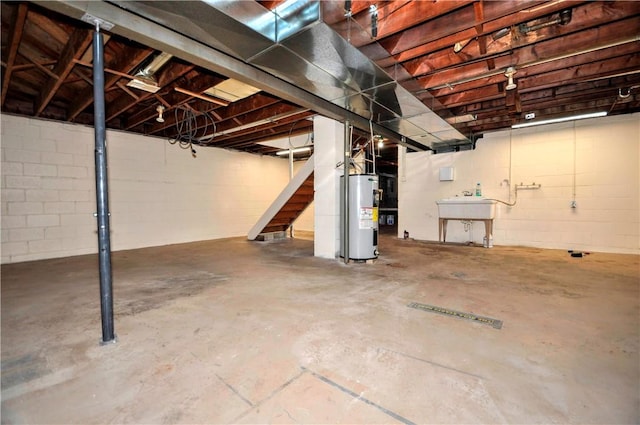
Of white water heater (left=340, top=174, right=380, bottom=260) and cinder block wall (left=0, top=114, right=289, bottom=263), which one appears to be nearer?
white water heater (left=340, top=174, right=380, bottom=260)

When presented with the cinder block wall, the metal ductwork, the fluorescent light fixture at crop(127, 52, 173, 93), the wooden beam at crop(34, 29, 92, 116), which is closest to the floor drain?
the metal ductwork

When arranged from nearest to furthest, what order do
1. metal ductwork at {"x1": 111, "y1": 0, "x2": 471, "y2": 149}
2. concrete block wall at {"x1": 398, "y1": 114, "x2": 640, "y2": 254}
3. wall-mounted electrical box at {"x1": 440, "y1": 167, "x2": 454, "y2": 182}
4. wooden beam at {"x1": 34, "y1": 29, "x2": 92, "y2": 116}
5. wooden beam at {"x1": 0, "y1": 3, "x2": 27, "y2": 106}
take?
metal ductwork at {"x1": 111, "y1": 0, "x2": 471, "y2": 149}, wooden beam at {"x1": 0, "y1": 3, "x2": 27, "y2": 106}, wooden beam at {"x1": 34, "y1": 29, "x2": 92, "y2": 116}, concrete block wall at {"x1": 398, "y1": 114, "x2": 640, "y2": 254}, wall-mounted electrical box at {"x1": 440, "y1": 167, "x2": 454, "y2": 182}

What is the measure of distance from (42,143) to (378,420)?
263 inches

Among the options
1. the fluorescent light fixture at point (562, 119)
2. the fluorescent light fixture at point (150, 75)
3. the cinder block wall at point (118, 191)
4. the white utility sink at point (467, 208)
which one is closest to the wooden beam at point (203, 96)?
the fluorescent light fixture at point (150, 75)

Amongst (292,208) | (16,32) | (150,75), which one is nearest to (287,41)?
(150,75)

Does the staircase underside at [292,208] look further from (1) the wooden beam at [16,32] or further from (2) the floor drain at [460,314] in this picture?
(1) the wooden beam at [16,32]

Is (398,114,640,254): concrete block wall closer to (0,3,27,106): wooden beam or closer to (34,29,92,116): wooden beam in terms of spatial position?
(34,29,92,116): wooden beam

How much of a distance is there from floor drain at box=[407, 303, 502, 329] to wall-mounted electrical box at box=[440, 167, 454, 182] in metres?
4.61

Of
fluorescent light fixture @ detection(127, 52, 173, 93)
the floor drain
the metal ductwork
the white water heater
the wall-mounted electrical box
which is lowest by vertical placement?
the floor drain

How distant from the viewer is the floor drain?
2158 millimetres

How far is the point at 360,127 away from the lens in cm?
469

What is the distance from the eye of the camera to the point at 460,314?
91.2 inches

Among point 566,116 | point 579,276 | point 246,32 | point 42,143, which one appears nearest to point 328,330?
point 246,32

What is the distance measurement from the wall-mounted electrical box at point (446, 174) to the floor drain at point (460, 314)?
4.61 m
